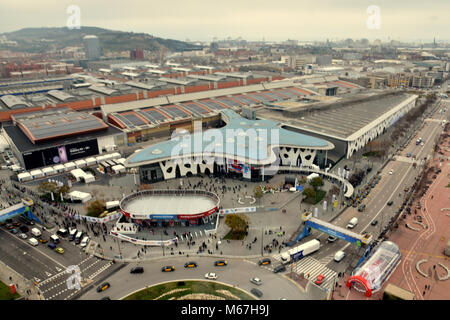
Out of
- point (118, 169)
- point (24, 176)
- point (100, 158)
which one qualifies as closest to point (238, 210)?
point (118, 169)

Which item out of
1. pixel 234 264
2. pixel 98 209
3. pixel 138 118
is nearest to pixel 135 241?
pixel 98 209

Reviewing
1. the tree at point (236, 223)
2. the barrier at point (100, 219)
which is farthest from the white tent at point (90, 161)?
the tree at point (236, 223)

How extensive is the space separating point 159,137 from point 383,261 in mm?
66705

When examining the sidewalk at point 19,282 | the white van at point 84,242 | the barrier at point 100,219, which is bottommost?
the sidewalk at point 19,282

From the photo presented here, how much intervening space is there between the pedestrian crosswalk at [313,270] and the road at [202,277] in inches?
111

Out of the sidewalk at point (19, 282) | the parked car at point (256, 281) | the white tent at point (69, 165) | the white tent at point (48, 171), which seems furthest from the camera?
the white tent at point (69, 165)

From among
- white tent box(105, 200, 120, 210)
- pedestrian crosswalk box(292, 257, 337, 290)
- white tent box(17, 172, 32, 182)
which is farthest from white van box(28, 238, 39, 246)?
pedestrian crosswalk box(292, 257, 337, 290)

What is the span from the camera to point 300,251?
140ft

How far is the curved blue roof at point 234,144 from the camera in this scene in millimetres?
66875

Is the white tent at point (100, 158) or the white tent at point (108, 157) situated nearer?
the white tent at point (100, 158)

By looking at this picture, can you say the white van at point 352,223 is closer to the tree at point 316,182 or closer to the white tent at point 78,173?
the tree at point 316,182

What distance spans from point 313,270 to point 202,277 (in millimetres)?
14036

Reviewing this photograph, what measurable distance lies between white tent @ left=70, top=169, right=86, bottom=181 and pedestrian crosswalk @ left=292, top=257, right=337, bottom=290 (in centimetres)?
4825

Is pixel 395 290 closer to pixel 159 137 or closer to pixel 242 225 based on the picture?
pixel 242 225
